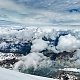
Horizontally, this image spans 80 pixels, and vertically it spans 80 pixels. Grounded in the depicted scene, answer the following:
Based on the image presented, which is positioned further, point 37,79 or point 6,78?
point 37,79

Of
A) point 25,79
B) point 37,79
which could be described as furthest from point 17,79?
point 37,79

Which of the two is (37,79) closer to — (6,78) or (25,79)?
(25,79)

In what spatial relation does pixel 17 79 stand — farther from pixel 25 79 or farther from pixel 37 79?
pixel 37 79

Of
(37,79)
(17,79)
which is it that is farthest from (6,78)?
(37,79)

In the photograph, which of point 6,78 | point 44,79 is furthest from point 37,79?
point 6,78

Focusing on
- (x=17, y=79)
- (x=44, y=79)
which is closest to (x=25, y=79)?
(x=17, y=79)

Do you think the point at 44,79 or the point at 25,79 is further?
the point at 44,79

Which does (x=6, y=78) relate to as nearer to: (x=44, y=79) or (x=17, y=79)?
(x=17, y=79)
